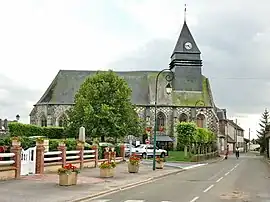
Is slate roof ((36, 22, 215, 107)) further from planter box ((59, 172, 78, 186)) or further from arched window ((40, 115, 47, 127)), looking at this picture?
planter box ((59, 172, 78, 186))

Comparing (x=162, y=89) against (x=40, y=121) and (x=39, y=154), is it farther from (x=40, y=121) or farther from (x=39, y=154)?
(x=39, y=154)

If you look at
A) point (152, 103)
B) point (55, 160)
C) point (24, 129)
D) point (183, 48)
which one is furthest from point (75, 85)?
point (55, 160)

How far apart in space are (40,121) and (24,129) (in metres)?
38.9

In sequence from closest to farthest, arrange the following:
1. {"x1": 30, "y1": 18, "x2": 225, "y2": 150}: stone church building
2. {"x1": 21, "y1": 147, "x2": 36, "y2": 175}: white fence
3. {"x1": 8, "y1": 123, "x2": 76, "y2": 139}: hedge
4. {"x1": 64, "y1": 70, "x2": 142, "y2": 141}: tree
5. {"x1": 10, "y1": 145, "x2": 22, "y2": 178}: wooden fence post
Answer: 1. {"x1": 10, "y1": 145, "x2": 22, "y2": 178}: wooden fence post
2. {"x1": 21, "y1": 147, "x2": 36, "y2": 175}: white fence
3. {"x1": 8, "y1": 123, "x2": 76, "y2": 139}: hedge
4. {"x1": 64, "y1": 70, "x2": 142, "y2": 141}: tree
5. {"x1": 30, "y1": 18, "x2": 225, "y2": 150}: stone church building

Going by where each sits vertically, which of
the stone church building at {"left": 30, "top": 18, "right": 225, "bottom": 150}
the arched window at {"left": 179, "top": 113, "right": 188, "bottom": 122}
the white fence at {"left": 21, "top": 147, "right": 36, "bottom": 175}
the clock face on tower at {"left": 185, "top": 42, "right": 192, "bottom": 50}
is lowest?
the white fence at {"left": 21, "top": 147, "right": 36, "bottom": 175}

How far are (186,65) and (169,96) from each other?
670cm

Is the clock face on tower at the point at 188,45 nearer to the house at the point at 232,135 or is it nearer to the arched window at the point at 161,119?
the arched window at the point at 161,119

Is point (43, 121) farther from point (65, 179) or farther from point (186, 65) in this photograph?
point (65, 179)

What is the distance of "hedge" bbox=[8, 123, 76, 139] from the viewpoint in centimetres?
5275

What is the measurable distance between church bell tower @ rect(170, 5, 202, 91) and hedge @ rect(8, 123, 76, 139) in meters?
35.5

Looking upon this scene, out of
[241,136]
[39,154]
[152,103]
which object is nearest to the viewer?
[39,154]

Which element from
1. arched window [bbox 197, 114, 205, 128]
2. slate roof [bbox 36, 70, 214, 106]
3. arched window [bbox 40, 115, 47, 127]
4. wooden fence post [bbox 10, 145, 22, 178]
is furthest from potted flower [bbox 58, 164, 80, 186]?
arched window [bbox 197, 114, 205, 128]

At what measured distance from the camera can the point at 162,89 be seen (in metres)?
92.5

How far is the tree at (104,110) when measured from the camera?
60844mm
